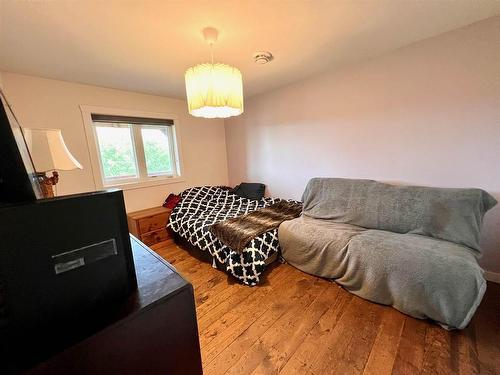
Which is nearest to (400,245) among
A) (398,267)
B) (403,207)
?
(398,267)

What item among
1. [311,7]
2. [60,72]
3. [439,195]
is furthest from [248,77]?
[439,195]

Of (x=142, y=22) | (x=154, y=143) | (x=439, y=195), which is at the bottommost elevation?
(x=439, y=195)

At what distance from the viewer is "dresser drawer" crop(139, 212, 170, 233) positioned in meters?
2.71

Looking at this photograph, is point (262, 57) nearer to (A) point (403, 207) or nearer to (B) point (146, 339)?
(A) point (403, 207)

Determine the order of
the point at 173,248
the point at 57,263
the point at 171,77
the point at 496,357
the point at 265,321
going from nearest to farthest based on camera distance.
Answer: the point at 57,263 → the point at 496,357 → the point at 265,321 → the point at 171,77 → the point at 173,248

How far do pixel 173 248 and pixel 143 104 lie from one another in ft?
6.69

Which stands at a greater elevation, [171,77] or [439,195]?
[171,77]

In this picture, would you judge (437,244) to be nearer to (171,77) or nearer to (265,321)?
(265,321)

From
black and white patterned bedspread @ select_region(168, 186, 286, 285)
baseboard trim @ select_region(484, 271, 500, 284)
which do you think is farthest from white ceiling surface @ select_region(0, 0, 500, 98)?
baseboard trim @ select_region(484, 271, 500, 284)

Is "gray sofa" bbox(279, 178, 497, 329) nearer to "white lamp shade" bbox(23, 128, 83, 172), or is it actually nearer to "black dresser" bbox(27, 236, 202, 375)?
"black dresser" bbox(27, 236, 202, 375)

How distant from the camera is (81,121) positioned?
97.6 inches

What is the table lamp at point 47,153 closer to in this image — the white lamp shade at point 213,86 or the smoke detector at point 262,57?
the white lamp shade at point 213,86

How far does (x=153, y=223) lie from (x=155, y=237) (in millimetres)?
196

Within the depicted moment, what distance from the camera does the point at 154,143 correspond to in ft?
10.3
